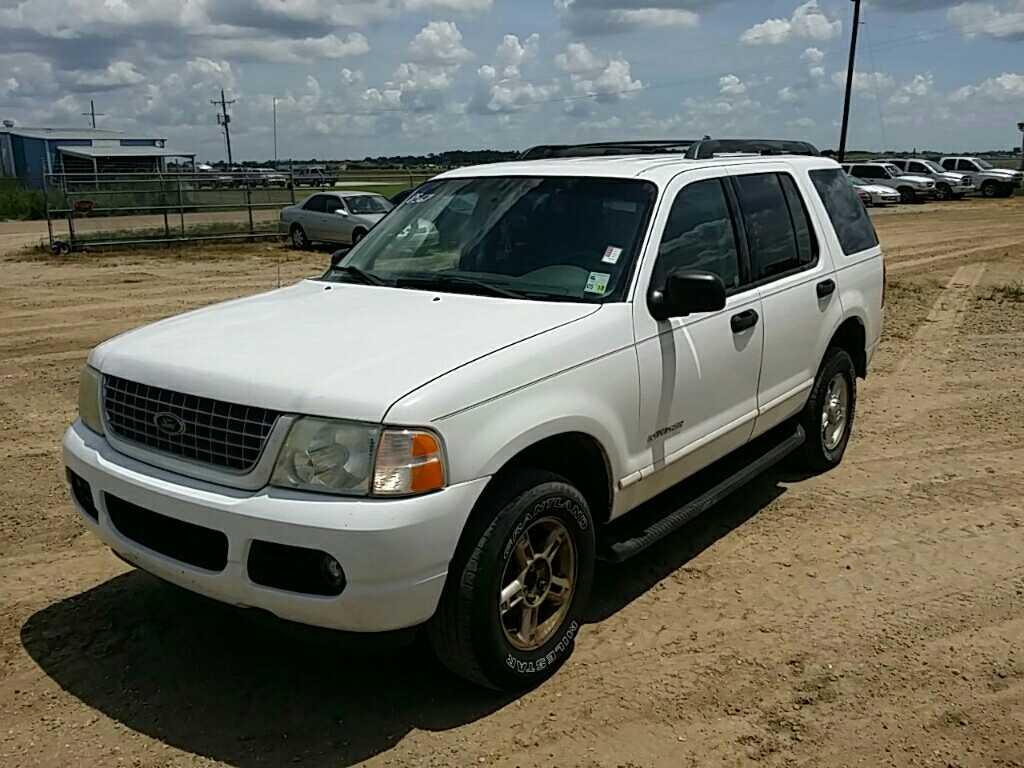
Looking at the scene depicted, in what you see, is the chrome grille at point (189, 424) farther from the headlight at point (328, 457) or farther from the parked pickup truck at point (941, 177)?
the parked pickup truck at point (941, 177)

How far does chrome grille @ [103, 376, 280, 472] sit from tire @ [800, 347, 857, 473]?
3656mm

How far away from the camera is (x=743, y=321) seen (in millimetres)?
4625

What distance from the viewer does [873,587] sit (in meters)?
4.50

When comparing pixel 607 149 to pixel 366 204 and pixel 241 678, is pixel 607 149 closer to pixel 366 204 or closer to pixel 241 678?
pixel 241 678

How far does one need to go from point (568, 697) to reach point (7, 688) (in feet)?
6.96

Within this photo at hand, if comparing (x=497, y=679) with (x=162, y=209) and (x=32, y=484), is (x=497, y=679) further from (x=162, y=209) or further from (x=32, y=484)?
(x=162, y=209)

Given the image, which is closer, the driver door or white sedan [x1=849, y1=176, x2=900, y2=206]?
the driver door

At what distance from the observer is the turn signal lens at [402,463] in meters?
2.97

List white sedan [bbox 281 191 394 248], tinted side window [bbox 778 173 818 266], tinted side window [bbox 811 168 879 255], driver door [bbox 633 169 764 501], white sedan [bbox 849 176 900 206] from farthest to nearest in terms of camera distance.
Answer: white sedan [bbox 849 176 900 206] < white sedan [bbox 281 191 394 248] < tinted side window [bbox 811 168 879 255] < tinted side window [bbox 778 173 818 266] < driver door [bbox 633 169 764 501]

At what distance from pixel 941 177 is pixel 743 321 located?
4242 centimetres

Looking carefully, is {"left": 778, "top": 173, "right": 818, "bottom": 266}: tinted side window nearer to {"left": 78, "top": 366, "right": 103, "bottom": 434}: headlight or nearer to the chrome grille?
the chrome grille

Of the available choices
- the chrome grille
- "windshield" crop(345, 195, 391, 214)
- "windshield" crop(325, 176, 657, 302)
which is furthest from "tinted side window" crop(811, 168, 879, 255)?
"windshield" crop(345, 195, 391, 214)

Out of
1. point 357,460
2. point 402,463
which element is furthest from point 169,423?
point 402,463

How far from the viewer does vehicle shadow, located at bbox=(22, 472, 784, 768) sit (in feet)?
10.6
